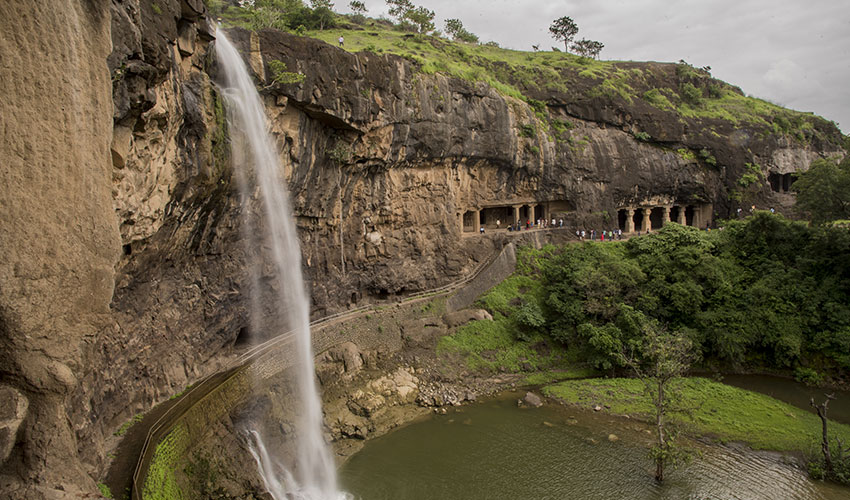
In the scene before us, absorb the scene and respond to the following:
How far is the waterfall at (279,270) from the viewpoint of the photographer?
13734 mm

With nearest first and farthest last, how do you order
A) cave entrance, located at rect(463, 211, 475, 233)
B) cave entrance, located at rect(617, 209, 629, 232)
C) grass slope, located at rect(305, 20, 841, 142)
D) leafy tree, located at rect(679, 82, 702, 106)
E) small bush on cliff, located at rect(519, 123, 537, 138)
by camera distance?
small bush on cliff, located at rect(519, 123, 537, 138)
cave entrance, located at rect(463, 211, 475, 233)
grass slope, located at rect(305, 20, 841, 142)
cave entrance, located at rect(617, 209, 629, 232)
leafy tree, located at rect(679, 82, 702, 106)

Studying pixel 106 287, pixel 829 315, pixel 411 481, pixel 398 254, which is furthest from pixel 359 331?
pixel 829 315

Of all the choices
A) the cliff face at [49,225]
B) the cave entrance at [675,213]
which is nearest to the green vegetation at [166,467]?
the cliff face at [49,225]

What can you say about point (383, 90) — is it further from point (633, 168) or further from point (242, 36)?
point (633, 168)

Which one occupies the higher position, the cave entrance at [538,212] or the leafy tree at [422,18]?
the leafy tree at [422,18]

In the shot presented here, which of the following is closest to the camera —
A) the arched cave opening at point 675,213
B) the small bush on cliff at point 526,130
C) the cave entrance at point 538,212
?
the small bush on cliff at point 526,130

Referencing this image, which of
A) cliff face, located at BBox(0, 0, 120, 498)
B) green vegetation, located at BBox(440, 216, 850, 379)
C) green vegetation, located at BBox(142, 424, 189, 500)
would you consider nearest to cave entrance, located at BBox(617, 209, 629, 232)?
green vegetation, located at BBox(440, 216, 850, 379)

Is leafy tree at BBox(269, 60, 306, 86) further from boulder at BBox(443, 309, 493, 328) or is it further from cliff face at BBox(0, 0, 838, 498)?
boulder at BBox(443, 309, 493, 328)

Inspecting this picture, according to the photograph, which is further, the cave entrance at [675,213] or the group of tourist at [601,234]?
the cave entrance at [675,213]

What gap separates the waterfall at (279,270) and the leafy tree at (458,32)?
40.0m

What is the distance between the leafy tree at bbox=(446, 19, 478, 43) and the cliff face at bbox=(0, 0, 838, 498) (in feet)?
80.7

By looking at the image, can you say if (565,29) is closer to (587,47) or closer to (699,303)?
(587,47)

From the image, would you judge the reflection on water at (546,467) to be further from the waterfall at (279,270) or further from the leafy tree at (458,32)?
the leafy tree at (458,32)

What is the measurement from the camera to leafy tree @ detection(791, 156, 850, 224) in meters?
24.1
